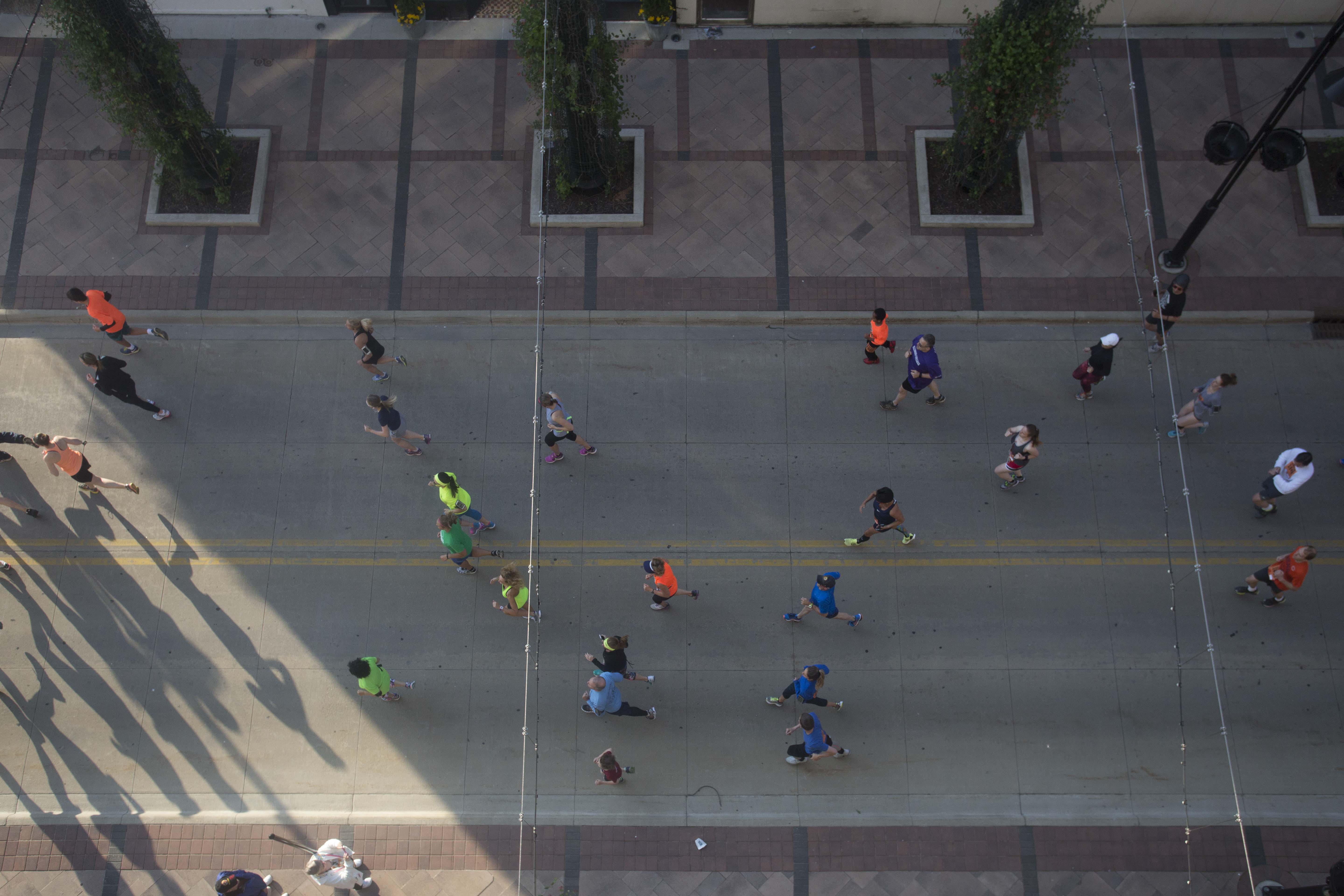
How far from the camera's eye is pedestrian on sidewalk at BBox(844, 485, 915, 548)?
10.9 m

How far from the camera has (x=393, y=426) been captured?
38.7 feet

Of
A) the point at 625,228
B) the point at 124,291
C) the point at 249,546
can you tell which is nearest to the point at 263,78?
the point at 124,291

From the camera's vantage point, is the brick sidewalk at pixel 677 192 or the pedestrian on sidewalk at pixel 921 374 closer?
the pedestrian on sidewalk at pixel 921 374

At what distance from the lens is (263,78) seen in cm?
1498

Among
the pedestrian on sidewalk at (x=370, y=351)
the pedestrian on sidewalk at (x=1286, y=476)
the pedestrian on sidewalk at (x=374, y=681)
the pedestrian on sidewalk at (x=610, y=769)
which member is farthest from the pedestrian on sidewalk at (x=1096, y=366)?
the pedestrian on sidewalk at (x=374, y=681)

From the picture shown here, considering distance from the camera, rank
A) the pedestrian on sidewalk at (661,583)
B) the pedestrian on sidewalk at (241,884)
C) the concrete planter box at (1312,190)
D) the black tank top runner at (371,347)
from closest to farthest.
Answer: the pedestrian on sidewalk at (241,884) → the pedestrian on sidewalk at (661,583) → the black tank top runner at (371,347) → the concrete planter box at (1312,190)

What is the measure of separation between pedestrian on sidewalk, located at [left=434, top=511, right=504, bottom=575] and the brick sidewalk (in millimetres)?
3937

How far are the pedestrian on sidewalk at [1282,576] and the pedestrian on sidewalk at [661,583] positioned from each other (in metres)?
7.43

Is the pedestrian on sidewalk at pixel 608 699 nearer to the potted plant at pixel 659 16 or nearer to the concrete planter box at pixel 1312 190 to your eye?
the potted plant at pixel 659 16

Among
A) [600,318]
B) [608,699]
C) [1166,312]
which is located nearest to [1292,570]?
[1166,312]

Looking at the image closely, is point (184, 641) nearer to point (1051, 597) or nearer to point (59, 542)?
point (59, 542)

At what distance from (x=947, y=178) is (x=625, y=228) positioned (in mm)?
5343

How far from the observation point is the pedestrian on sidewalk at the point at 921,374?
11.6 meters

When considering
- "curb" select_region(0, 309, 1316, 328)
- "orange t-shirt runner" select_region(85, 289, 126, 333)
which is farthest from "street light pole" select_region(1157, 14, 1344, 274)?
"orange t-shirt runner" select_region(85, 289, 126, 333)
